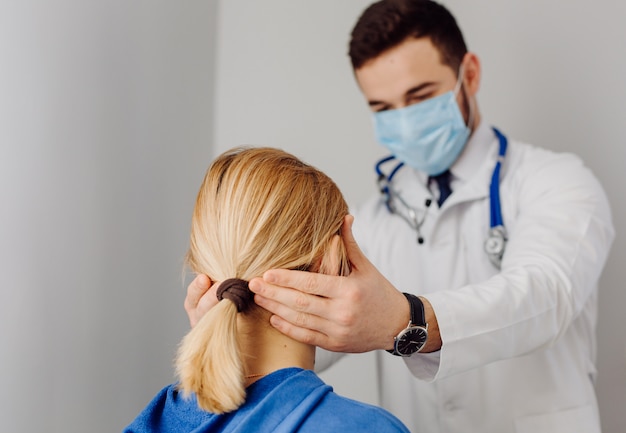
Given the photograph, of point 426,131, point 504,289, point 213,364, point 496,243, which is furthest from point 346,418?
point 426,131

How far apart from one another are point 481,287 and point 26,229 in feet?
2.71

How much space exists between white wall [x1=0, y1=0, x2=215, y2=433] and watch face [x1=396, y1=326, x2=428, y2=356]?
Answer: 68cm

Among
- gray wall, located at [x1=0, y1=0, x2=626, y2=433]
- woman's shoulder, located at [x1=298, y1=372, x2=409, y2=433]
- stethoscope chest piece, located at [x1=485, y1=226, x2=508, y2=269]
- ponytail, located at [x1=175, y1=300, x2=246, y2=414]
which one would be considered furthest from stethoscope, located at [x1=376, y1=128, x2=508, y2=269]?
ponytail, located at [x1=175, y1=300, x2=246, y2=414]

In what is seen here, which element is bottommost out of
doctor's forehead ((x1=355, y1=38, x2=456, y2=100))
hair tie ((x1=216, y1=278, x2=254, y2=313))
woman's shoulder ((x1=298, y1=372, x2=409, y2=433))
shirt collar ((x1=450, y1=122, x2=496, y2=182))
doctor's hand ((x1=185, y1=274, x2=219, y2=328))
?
woman's shoulder ((x1=298, y1=372, x2=409, y2=433))

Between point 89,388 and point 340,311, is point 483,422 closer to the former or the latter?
point 340,311

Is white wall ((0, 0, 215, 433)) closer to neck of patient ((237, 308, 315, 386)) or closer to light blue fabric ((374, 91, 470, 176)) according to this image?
neck of patient ((237, 308, 315, 386))

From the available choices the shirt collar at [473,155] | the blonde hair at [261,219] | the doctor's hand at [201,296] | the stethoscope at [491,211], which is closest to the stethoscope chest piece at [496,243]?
the stethoscope at [491,211]

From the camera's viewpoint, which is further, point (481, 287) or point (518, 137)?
point (518, 137)

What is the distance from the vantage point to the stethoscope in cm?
145

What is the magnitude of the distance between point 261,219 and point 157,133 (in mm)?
901

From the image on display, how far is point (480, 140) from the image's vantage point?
5.45 ft

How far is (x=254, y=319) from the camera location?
0.97 meters

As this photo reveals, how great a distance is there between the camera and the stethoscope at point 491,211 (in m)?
1.45

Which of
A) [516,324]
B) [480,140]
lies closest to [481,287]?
[516,324]
